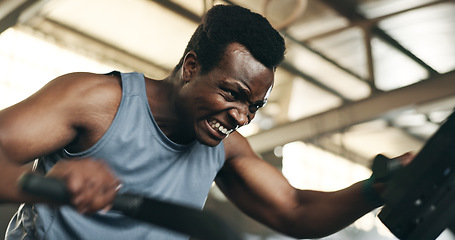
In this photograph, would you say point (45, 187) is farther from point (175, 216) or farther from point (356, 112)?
point (356, 112)

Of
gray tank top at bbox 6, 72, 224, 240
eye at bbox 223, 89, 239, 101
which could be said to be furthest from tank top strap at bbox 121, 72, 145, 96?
eye at bbox 223, 89, 239, 101

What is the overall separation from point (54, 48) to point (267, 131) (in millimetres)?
2525

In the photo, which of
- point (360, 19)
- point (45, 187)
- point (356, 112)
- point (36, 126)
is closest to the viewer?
point (45, 187)

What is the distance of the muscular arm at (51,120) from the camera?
1.00m

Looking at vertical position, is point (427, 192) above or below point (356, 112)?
above

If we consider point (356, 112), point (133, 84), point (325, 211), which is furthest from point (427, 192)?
point (356, 112)

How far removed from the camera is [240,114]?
51.4 inches

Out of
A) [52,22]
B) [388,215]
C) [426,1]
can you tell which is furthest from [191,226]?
[52,22]

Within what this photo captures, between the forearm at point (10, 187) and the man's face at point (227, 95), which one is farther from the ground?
the man's face at point (227, 95)

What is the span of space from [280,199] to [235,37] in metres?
0.51

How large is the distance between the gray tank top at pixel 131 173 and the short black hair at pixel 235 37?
0.21 m

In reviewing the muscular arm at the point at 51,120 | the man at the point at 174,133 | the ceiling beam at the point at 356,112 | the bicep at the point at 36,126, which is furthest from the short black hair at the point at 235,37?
the ceiling beam at the point at 356,112

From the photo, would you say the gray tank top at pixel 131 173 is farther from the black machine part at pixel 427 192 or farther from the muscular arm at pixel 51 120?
the black machine part at pixel 427 192

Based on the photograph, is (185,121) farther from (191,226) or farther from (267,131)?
(267,131)
